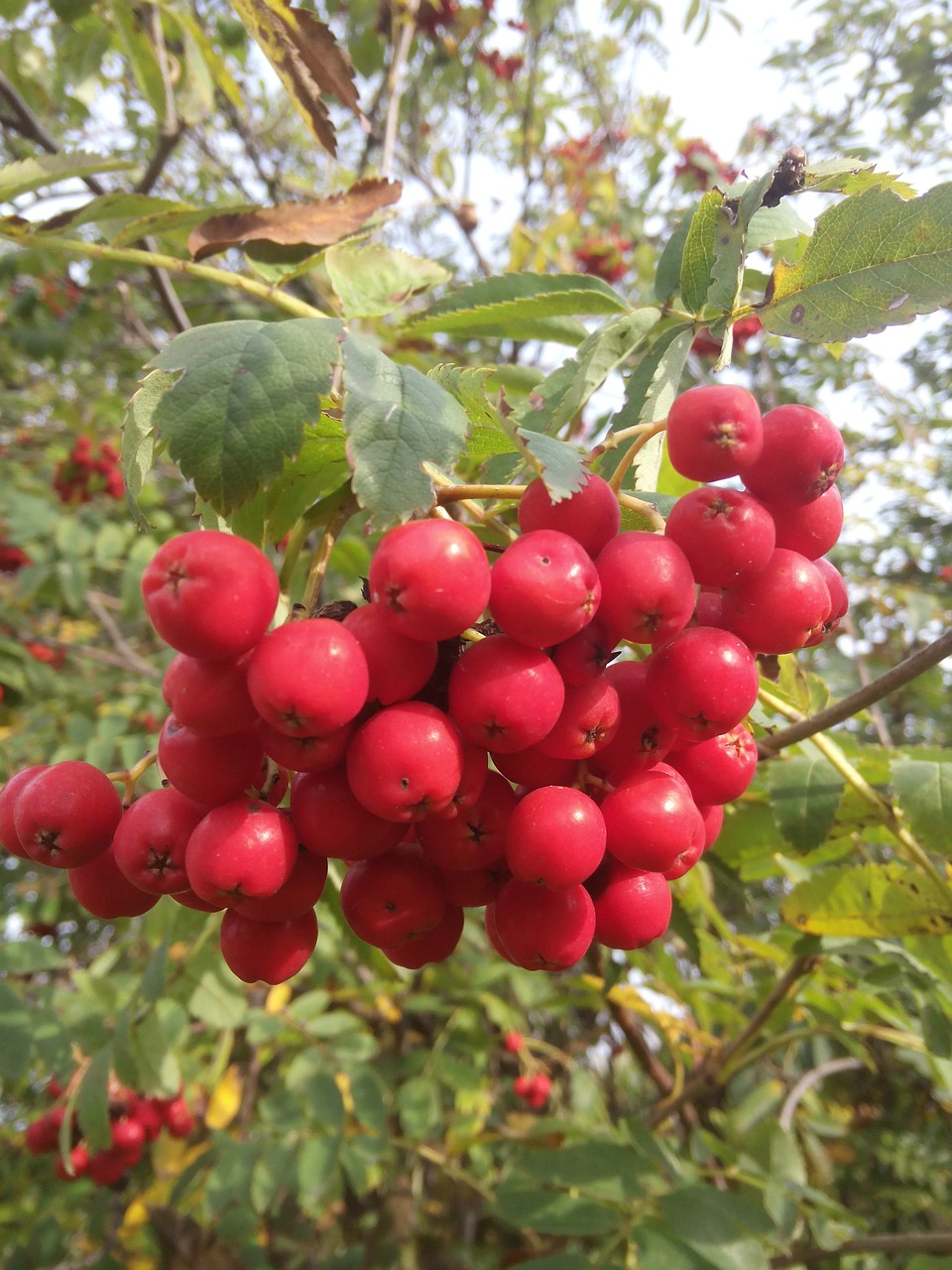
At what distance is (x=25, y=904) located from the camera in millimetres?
4172

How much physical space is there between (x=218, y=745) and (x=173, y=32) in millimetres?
3182

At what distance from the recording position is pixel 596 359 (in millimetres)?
1156

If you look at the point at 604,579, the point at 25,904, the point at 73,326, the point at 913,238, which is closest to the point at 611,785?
the point at 604,579

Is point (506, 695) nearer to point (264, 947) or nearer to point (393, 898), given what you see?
point (393, 898)

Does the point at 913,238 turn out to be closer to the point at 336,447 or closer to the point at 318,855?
the point at 336,447

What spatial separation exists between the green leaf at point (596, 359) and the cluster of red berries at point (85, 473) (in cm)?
433

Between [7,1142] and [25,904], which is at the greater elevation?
[25,904]

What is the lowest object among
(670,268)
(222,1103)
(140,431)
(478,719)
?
(222,1103)

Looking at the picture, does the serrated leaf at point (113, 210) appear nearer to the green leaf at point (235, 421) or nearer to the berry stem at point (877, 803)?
the green leaf at point (235, 421)

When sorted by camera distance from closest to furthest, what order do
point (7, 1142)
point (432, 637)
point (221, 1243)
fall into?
1. point (432, 637)
2. point (221, 1243)
3. point (7, 1142)

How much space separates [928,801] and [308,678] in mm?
936

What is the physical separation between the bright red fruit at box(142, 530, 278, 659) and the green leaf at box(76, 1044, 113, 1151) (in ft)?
5.31

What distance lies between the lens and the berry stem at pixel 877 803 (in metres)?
1.24

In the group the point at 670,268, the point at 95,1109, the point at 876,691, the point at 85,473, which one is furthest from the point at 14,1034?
the point at 85,473
